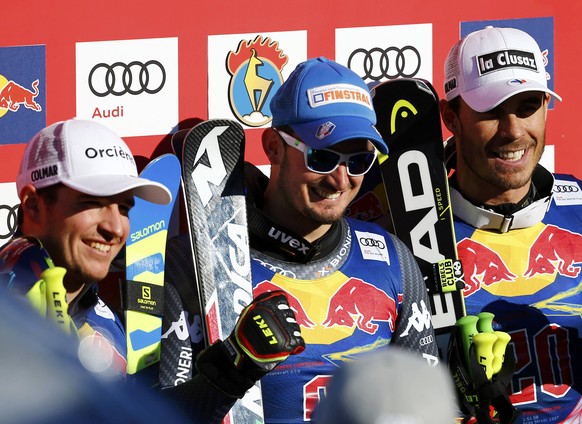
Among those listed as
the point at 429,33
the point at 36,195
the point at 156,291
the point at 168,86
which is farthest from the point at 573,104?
the point at 36,195

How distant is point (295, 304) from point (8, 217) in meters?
1.23

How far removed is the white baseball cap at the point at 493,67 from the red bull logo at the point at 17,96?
1.54 m

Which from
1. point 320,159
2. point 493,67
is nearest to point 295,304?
point 320,159

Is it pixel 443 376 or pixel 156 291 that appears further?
pixel 156 291

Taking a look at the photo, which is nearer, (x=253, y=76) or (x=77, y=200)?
(x=77, y=200)

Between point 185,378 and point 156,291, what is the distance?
0.37m

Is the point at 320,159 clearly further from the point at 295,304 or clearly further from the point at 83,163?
the point at 83,163

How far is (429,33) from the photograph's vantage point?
4.55 meters

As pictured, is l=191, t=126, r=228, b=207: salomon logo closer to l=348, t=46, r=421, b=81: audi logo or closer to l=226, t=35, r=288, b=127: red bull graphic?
l=226, t=35, r=288, b=127: red bull graphic

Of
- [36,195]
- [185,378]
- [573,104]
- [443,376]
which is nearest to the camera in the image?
[443,376]

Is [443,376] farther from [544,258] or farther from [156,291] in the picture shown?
[544,258]

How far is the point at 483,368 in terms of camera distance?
3.65 meters

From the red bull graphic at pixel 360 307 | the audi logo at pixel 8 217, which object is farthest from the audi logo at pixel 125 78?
the red bull graphic at pixel 360 307

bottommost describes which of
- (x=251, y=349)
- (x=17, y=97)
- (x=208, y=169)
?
(x=251, y=349)
